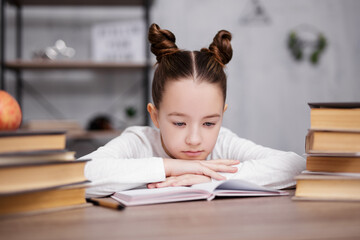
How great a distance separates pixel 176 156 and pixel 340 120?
0.48m

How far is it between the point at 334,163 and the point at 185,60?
0.51m

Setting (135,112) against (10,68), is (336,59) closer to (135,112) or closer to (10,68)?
(135,112)

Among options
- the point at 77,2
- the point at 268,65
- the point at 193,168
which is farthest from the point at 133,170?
the point at 268,65

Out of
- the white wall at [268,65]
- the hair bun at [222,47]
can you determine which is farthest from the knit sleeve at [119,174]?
the white wall at [268,65]

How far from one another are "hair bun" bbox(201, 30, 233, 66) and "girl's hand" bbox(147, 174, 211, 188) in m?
0.38

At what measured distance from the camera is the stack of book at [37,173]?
58 cm

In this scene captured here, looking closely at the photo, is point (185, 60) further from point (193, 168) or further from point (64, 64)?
point (64, 64)

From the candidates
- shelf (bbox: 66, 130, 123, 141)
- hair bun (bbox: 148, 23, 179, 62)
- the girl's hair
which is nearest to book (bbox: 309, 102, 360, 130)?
the girl's hair

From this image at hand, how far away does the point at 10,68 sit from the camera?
2.52m

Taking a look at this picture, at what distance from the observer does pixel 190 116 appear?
98 centimetres

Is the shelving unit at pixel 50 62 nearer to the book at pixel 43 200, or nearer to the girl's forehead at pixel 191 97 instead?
the girl's forehead at pixel 191 97

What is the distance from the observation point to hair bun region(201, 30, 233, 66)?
1.06 m

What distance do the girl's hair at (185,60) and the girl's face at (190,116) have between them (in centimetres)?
3

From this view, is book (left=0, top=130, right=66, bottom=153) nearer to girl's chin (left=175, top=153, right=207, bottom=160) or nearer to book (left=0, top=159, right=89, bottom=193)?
book (left=0, top=159, right=89, bottom=193)
